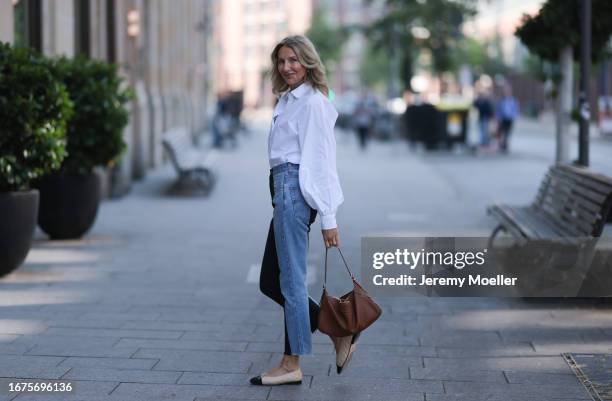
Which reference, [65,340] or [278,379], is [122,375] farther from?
[65,340]

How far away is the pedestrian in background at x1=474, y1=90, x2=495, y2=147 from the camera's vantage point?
3050 cm

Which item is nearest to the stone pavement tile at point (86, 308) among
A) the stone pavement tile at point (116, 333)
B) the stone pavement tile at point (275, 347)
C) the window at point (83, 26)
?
the stone pavement tile at point (116, 333)

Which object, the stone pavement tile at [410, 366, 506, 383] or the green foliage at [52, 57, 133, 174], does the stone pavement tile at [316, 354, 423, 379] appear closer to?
the stone pavement tile at [410, 366, 506, 383]

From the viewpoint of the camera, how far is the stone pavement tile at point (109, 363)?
5.74 m

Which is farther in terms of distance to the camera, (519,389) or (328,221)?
(519,389)

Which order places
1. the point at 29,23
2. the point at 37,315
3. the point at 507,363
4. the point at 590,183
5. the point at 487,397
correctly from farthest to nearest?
the point at 29,23 → the point at 590,183 → the point at 37,315 → the point at 507,363 → the point at 487,397

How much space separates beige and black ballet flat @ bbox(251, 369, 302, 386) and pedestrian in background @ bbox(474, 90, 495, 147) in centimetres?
2557

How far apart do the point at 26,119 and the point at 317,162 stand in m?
4.03

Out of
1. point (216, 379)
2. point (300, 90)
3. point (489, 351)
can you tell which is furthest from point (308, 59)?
point (489, 351)

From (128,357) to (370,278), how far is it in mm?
3285

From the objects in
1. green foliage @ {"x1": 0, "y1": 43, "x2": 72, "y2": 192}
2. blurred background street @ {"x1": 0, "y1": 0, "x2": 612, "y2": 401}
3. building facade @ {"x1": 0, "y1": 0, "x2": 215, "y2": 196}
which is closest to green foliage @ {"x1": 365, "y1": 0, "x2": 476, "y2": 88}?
building facade @ {"x1": 0, "y1": 0, "x2": 215, "y2": 196}

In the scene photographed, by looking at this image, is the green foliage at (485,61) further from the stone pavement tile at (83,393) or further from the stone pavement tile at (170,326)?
the stone pavement tile at (83,393)

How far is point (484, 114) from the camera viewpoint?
3080 cm

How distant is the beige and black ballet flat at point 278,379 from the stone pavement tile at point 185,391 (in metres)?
0.03
